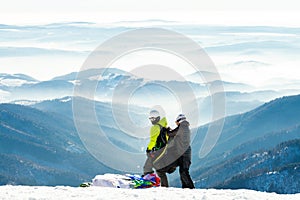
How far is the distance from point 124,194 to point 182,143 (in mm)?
4099

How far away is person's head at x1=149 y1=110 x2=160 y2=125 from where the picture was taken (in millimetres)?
24969

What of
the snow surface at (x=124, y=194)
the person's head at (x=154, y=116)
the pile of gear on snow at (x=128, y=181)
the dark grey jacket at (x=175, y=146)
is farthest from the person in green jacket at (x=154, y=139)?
the snow surface at (x=124, y=194)

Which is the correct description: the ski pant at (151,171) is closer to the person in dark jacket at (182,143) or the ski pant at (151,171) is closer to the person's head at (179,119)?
the person in dark jacket at (182,143)

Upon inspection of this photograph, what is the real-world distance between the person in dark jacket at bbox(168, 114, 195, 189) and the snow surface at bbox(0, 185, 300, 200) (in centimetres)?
243

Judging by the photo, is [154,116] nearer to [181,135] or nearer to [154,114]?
[154,114]

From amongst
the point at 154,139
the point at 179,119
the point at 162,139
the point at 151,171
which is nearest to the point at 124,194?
the point at 154,139

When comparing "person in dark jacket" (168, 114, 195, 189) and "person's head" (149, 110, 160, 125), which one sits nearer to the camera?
"person's head" (149, 110, 160, 125)

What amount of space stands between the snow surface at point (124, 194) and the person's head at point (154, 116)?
2985 millimetres

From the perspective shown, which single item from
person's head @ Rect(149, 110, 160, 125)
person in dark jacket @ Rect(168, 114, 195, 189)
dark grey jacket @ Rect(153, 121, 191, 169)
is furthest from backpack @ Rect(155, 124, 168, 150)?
person's head @ Rect(149, 110, 160, 125)

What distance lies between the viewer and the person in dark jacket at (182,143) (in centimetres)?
2516

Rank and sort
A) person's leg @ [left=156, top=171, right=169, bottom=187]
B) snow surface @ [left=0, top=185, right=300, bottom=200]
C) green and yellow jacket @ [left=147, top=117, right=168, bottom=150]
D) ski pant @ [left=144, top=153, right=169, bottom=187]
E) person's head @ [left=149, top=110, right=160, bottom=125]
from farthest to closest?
person's leg @ [left=156, top=171, right=169, bottom=187]
ski pant @ [left=144, top=153, right=169, bottom=187]
green and yellow jacket @ [left=147, top=117, right=168, bottom=150]
person's head @ [left=149, top=110, right=160, bottom=125]
snow surface @ [left=0, top=185, right=300, bottom=200]

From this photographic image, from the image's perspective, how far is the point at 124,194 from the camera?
22500 mm

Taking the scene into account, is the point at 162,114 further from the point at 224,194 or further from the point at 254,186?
the point at 254,186

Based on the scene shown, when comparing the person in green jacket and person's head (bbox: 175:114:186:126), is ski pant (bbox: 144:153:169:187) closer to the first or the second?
the person in green jacket
